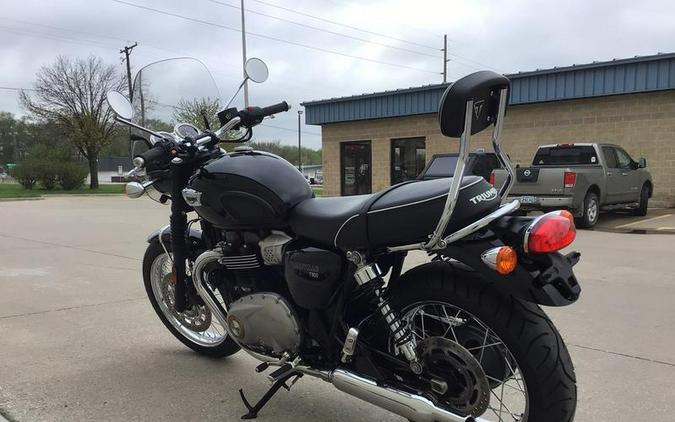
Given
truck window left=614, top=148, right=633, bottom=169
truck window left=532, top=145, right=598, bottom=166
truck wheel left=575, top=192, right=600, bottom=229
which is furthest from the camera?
truck window left=614, top=148, right=633, bottom=169

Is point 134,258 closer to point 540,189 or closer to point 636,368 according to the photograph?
point 636,368

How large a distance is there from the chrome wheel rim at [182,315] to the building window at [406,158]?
16773 millimetres

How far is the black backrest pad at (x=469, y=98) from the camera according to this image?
216 centimetres

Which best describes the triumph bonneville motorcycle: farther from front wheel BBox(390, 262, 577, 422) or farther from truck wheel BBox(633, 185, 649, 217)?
truck wheel BBox(633, 185, 649, 217)

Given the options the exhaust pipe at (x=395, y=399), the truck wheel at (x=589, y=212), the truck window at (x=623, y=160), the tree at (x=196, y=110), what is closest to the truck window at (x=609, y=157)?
the truck window at (x=623, y=160)

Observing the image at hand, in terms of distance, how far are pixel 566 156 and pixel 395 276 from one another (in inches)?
448

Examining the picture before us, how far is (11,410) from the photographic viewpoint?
3.16m

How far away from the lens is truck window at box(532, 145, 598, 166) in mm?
12459

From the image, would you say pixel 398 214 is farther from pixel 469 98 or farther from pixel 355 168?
pixel 355 168

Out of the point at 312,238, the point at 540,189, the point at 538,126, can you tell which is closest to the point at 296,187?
the point at 312,238

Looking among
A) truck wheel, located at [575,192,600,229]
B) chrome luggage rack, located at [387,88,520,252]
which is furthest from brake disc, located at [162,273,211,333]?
truck wheel, located at [575,192,600,229]

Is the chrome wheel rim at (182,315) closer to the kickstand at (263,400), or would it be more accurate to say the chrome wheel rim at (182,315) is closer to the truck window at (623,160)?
the kickstand at (263,400)

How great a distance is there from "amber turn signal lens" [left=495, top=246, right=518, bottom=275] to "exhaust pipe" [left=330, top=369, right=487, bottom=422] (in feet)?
2.17

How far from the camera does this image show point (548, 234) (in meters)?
2.12
